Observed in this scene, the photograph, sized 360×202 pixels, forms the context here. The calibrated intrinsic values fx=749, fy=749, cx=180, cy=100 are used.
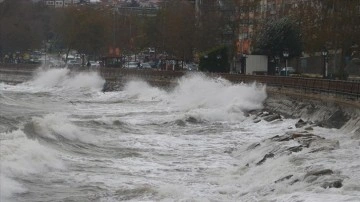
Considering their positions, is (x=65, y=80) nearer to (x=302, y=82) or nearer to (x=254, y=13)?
(x=254, y=13)

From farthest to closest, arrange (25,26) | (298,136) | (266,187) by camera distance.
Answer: (25,26)
(298,136)
(266,187)

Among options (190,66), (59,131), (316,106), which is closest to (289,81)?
(316,106)

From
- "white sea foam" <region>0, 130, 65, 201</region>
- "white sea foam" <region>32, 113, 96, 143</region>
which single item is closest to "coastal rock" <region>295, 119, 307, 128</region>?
"white sea foam" <region>32, 113, 96, 143</region>

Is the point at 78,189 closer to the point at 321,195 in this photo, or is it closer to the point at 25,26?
the point at 321,195

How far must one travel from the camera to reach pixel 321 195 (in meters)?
15.8

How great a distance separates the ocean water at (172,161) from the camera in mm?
17594

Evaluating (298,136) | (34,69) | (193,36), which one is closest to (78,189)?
(298,136)

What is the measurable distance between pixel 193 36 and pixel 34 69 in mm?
28137

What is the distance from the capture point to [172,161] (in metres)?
24.3

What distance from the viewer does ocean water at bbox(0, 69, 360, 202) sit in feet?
57.7

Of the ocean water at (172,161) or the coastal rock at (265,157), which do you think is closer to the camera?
the ocean water at (172,161)

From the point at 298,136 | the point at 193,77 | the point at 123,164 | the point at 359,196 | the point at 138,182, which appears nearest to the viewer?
the point at 359,196

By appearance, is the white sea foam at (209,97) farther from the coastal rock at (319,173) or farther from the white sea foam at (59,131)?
the coastal rock at (319,173)

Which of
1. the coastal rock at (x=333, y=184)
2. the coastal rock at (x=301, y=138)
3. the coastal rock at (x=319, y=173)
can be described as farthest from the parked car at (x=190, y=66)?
the coastal rock at (x=333, y=184)
